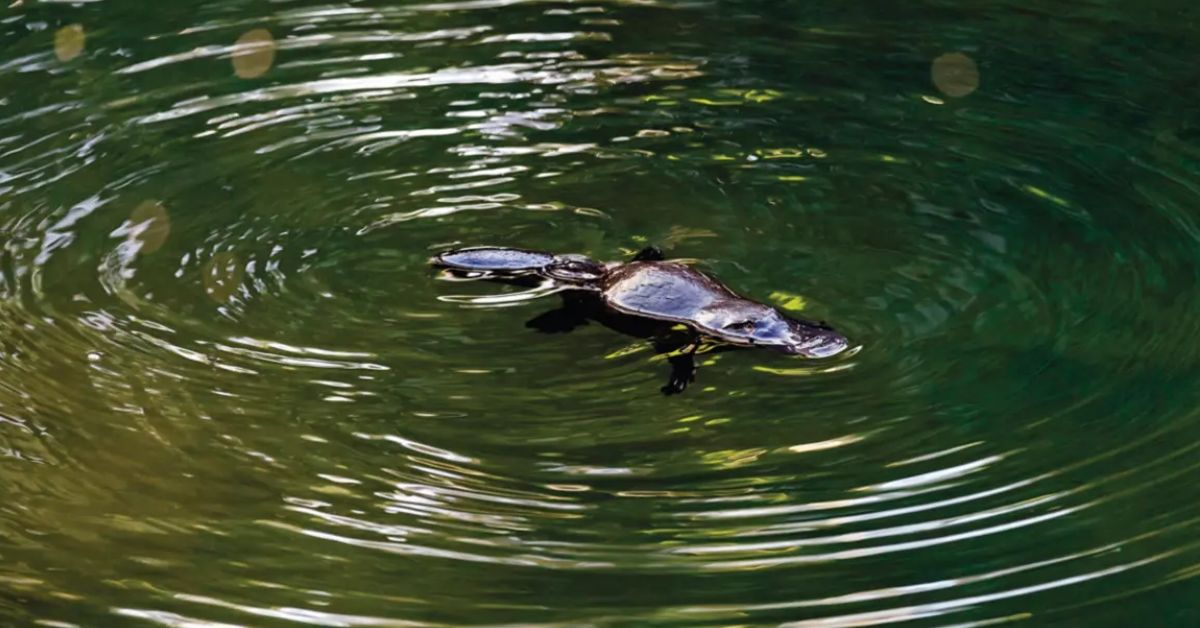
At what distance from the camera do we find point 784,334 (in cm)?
378

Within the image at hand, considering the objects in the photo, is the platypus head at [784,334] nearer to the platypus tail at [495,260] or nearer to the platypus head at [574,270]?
the platypus head at [574,270]

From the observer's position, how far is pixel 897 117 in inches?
217

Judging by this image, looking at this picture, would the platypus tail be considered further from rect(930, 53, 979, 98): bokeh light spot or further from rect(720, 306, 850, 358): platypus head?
rect(930, 53, 979, 98): bokeh light spot

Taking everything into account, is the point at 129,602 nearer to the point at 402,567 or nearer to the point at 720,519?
the point at 402,567

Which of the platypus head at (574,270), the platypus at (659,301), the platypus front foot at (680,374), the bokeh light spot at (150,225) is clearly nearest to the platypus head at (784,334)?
the platypus at (659,301)

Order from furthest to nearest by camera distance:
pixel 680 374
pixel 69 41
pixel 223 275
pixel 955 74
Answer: pixel 69 41
pixel 955 74
pixel 223 275
pixel 680 374

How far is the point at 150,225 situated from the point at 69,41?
227cm

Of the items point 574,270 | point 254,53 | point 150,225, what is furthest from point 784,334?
point 254,53

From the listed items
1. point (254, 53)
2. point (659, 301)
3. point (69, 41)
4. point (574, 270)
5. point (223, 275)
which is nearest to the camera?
point (659, 301)

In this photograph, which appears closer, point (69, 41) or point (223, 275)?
point (223, 275)

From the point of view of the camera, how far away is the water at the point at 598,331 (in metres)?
3.02

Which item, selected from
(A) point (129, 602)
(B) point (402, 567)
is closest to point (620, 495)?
(B) point (402, 567)

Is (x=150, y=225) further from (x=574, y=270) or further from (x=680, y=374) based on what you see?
(x=680, y=374)

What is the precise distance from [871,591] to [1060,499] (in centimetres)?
54
